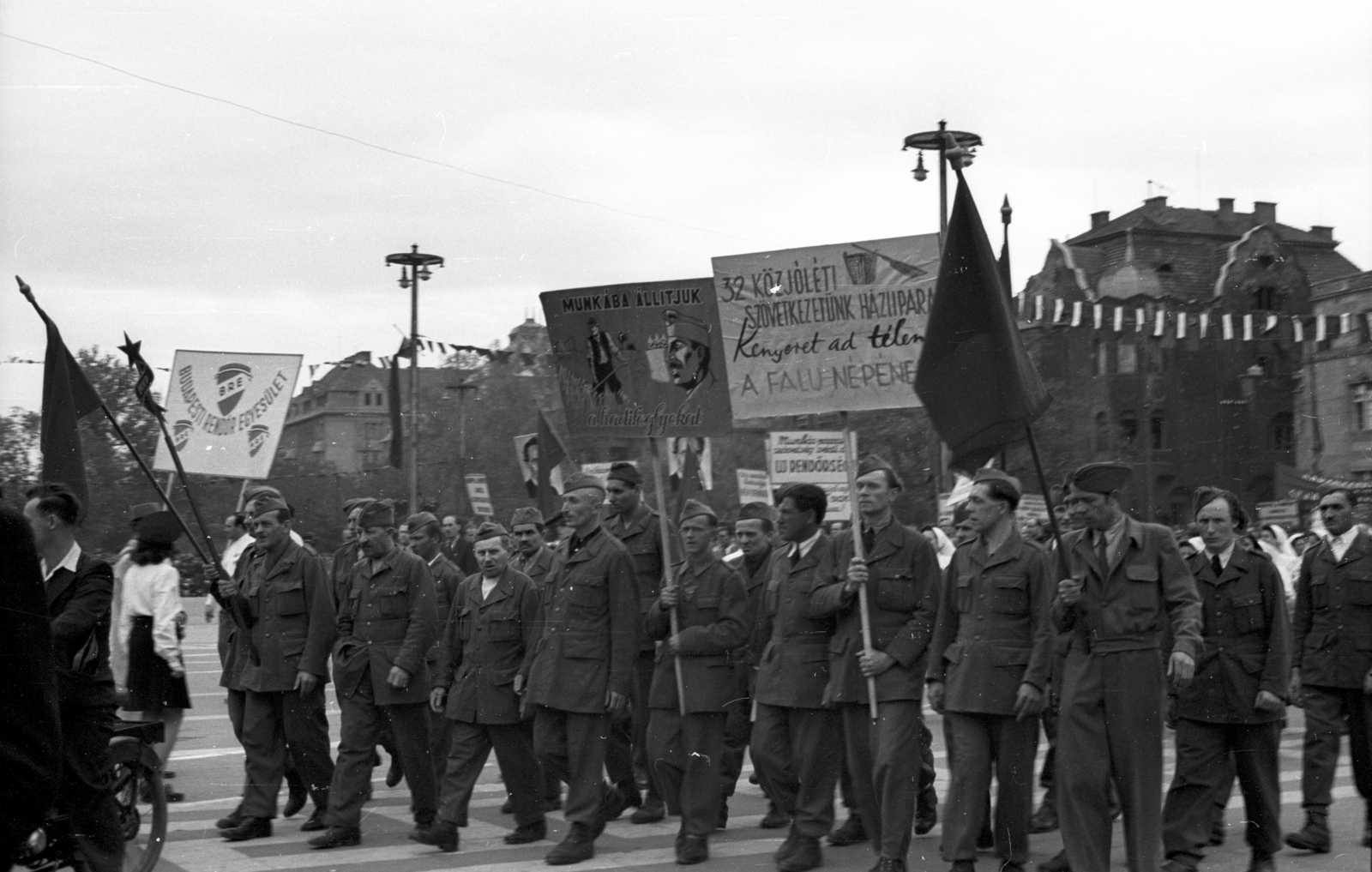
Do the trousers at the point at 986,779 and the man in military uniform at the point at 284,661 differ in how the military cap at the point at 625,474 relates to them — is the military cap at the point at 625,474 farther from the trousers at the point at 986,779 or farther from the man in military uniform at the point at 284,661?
the trousers at the point at 986,779

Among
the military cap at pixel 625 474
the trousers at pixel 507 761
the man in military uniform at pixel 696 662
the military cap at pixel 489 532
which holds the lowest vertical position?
the trousers at pixel 507 761

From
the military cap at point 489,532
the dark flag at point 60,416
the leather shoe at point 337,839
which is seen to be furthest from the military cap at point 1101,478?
the dark flag at point 60,416

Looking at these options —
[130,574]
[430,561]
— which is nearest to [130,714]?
[130,574]

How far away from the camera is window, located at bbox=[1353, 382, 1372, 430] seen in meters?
45.3

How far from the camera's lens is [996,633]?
25.0 feet

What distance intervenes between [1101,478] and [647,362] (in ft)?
10.8

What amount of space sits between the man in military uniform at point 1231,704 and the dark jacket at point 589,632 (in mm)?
2785

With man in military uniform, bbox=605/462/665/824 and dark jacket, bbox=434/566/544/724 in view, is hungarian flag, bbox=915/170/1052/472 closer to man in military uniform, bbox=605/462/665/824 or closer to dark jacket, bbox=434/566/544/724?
dark jacket, bbox=434/566/544/724

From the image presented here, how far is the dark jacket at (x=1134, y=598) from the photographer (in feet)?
23.4

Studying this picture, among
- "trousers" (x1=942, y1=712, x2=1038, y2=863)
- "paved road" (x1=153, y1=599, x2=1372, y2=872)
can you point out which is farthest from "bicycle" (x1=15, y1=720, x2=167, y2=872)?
"trousers" (x1=942, y1=712, x2=1038, y2=863)

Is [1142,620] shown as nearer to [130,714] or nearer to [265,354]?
[130,714]

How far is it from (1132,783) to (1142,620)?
0.68m

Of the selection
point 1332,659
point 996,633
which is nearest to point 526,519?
point 996,633

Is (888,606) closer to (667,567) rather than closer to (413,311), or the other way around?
(667,567)
